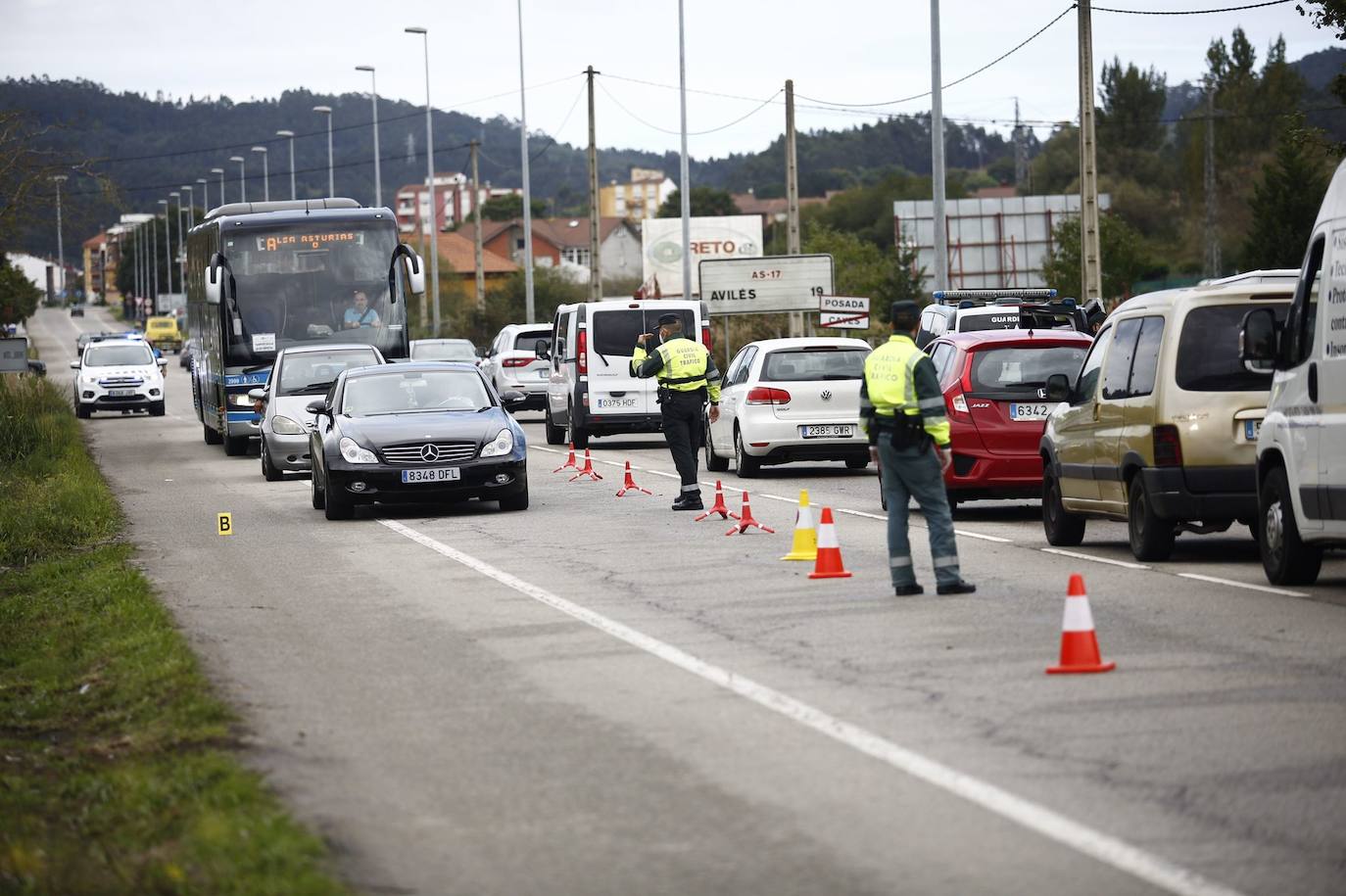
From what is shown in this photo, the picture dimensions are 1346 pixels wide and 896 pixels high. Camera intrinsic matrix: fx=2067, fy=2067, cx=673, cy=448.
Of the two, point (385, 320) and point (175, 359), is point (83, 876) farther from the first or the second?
point (175, 359)

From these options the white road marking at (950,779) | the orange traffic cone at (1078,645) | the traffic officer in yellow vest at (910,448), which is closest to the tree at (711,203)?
the traffic officer in yellow vest at (910,448)

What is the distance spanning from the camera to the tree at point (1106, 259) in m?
77.7

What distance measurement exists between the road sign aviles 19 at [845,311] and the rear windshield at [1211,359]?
92.8 feet

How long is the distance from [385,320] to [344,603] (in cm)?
1901

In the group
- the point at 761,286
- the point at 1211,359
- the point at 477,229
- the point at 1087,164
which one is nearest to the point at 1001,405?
the point at 1211,359

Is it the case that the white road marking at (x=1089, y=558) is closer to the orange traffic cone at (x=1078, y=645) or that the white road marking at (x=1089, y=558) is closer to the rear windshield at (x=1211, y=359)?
the rear windshield at (x=1211, y=359)

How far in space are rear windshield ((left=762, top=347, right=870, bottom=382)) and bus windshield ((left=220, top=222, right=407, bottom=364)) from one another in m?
8.85

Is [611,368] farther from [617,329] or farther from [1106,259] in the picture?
[1106,259]

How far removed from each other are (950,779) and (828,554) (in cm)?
650

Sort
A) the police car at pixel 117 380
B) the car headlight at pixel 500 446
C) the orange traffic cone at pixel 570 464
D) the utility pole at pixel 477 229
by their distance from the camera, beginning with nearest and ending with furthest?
1. the car headlight at pixel 500 446
2. the orange traffic cone at pixel 570 464
3. the police car at pixel 117 380
4. the utility pole at pixel 477 229

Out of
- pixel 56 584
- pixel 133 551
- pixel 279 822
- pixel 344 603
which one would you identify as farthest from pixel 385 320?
pixel 279 822

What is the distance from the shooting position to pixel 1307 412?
11.9 meters

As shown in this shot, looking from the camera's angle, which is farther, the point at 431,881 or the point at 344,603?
the point at 344,603

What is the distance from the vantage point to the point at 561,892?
18.8 ft
